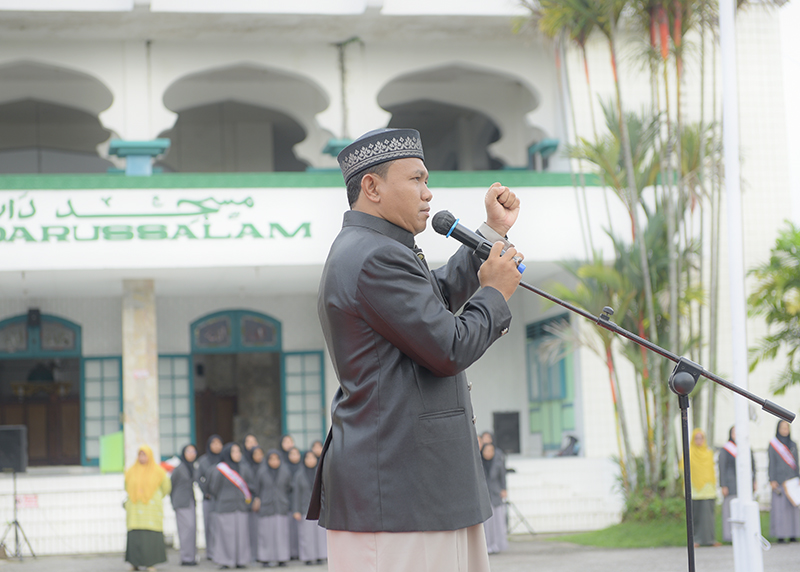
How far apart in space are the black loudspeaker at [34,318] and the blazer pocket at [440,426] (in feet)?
46.2

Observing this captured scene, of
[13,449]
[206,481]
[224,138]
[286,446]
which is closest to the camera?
[13,449]

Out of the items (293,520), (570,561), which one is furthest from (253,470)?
(570,561)

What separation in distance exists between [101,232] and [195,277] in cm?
156

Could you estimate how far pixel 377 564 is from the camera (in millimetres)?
1975

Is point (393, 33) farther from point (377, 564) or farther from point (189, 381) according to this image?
point (377, 564)

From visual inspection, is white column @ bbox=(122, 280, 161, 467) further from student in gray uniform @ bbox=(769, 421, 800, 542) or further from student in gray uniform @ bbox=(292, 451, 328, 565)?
student in gray uniform @ bbox=(769, 421, 800, 542)

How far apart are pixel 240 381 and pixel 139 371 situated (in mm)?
5200

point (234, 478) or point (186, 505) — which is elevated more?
point (234, 478)

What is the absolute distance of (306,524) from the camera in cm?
1070

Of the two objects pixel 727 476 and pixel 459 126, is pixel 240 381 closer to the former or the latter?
pixel 459 126

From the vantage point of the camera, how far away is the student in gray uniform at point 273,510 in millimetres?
10828

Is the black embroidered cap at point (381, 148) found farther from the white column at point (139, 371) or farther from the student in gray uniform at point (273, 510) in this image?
the white column at point (139, 371)

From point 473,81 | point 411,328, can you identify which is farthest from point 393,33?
point 411,328

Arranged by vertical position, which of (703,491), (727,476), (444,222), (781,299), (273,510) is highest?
(781,299)
